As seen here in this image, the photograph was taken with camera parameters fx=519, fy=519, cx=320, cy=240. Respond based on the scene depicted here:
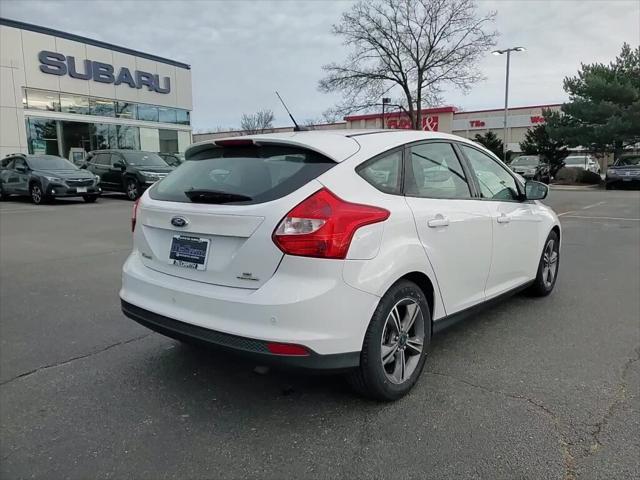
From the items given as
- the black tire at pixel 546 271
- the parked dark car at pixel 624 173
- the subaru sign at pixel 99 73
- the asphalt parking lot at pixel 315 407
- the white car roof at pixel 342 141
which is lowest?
the asphalt parking lot at pixel 315 407

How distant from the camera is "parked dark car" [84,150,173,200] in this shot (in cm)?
1794

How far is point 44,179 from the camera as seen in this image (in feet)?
54.2

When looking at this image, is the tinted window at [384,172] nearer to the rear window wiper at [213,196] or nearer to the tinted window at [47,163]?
the rear window wiper at [213,196]

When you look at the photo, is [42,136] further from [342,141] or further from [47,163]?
[342,141]

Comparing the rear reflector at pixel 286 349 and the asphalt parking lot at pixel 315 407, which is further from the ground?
the rear reflector at pixel 286 349

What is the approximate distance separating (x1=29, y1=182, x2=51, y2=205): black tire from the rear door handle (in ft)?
53.4

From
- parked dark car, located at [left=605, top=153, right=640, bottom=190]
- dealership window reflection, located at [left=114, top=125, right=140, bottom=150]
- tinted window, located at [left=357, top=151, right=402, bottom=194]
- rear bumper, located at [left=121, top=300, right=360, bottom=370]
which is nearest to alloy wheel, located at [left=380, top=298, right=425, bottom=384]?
rear bumper, located at [left=121, top=300, right=360, bottom=370]

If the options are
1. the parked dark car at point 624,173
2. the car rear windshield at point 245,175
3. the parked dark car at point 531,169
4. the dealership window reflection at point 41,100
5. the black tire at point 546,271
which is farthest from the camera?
Result: the parked dark car at point 531,169

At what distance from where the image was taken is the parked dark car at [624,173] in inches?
962

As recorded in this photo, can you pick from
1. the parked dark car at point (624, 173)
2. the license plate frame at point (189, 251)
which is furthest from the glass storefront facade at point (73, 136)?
the license plate frame at point (189, 251)

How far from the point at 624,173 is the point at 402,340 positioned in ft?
84.9

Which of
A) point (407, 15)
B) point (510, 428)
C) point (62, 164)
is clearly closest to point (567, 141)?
point (407, 15)

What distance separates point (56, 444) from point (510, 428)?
2405 mm

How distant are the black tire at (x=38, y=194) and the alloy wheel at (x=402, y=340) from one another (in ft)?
53.6
